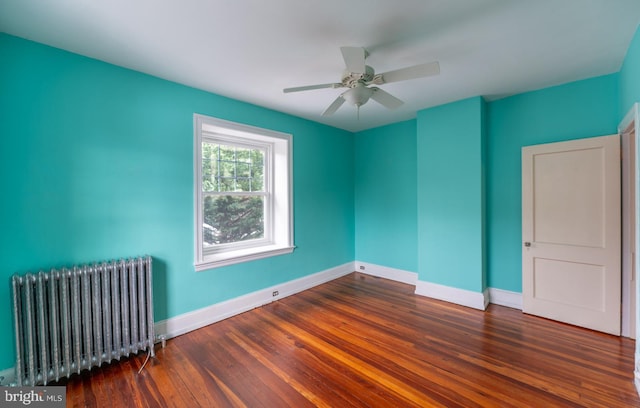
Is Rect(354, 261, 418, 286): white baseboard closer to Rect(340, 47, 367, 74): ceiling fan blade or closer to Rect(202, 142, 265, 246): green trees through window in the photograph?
Rect(202, 142, 265, 246): green trees through window

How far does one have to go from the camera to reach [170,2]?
5.25ft

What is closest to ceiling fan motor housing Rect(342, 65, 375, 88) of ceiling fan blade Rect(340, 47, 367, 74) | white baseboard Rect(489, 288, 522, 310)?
ceiling fan blade Rect(340, 47, 367, 74)

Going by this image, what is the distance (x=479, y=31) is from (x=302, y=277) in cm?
344

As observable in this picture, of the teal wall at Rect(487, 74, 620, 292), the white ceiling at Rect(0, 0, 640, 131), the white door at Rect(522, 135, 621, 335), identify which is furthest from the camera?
the teal wall at Rect(487, 74, 620, 292)

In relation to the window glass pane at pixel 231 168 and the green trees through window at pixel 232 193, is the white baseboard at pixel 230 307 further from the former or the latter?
the window glass pane at pixel 231 168

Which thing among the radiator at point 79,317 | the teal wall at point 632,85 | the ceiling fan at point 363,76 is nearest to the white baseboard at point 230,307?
the radiator at point 79,317

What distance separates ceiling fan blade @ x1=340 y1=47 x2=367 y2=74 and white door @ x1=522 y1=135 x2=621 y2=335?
2459 millimetres

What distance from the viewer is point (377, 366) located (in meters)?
2.14

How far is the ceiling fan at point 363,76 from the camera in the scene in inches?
67.7

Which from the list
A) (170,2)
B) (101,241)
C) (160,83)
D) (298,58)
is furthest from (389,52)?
(101,241)

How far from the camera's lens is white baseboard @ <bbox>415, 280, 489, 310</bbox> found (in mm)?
3203

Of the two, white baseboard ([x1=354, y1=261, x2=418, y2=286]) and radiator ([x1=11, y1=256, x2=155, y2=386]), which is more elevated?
radiator ([x1=11, y1=256, x2=155, y2=386])

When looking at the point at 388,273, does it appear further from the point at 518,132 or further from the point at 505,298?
the point at 518,132

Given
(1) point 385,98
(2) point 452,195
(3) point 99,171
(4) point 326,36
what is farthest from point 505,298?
(3) point 99,171
